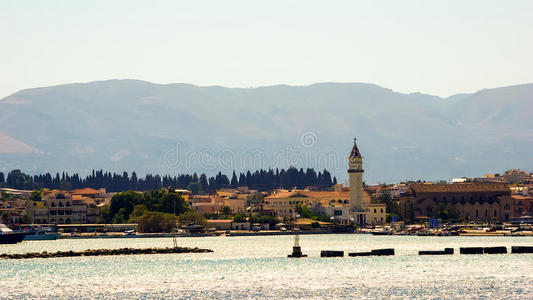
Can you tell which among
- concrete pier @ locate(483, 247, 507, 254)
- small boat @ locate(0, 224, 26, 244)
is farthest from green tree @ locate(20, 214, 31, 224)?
concrete pier @ locate(483, 247, 507, 254)

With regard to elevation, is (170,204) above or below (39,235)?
above

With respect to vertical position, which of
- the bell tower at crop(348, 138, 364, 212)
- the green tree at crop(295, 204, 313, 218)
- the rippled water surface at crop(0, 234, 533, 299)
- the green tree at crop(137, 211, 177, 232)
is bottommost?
the rippled water surface at crop(0, 234, 533, 299)

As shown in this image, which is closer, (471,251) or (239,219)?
(471,251)

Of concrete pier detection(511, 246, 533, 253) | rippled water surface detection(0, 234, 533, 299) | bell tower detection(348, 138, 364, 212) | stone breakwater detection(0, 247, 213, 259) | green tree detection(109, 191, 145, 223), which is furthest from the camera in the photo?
bell tower detection(348, 138, 364, 212)

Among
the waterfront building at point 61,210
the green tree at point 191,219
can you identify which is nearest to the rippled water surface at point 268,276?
the green tree at point 191,219

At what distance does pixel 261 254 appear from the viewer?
106312 mm

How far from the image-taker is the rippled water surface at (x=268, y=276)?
65.3 meters

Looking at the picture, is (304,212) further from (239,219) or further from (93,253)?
(93,253)

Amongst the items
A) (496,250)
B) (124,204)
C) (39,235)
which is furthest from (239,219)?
(496,250)

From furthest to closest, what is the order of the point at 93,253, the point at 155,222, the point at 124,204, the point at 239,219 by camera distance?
1. the point at 124,204
2. the point at 239,219
3. the point at 155,222
4. the point at 93,253

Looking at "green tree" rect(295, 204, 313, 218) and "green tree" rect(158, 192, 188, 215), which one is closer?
"green tree" rect(158, 192, 188, 215)

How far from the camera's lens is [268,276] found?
7706 centimetres

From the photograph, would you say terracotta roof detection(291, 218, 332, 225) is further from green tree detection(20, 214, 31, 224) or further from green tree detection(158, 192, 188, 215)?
green tree detection(20, 214, 31, 224)

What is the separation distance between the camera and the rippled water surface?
65.3 m
